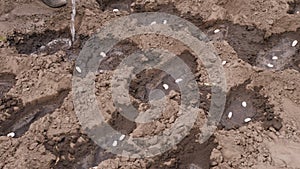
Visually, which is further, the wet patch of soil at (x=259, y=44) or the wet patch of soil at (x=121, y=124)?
the wet patch of soil at (x=259, y=44)

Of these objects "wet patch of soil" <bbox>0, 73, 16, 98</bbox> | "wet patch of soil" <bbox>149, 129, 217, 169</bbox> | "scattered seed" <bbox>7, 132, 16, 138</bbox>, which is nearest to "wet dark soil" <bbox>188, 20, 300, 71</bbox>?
"wet patch of soil" <bbox>149, 129, 217, 169</bbox>

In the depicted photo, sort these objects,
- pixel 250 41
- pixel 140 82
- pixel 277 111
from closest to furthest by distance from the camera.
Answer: pixel 277 111
pixel 140 82
pixel 250 41

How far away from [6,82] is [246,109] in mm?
1731

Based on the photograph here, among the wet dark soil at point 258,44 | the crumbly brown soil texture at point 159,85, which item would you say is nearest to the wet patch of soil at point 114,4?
the crumbly brown soil texture at point 159,85

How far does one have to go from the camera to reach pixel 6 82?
3512 millimetres

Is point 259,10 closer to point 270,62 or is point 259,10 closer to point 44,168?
point 270,62

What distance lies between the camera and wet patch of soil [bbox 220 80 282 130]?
10.4ft

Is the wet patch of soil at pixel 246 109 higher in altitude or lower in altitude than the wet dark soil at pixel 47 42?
lower

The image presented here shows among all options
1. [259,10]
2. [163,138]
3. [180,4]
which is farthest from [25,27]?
[259,10]

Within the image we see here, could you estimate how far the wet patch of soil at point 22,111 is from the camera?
3223 mm

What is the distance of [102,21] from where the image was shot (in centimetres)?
388

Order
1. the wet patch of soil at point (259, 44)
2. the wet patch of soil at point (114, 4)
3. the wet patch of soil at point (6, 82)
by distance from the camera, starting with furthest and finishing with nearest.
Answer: the wet patch of soil at point (114, 4)
the wet patch of soil at point (259, 44)
the wet patch of soil at point (6, 82)

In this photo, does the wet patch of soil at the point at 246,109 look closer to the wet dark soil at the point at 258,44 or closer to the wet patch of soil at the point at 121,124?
the wet dark soil at the point at 258,44

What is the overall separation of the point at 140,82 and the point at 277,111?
97cm
